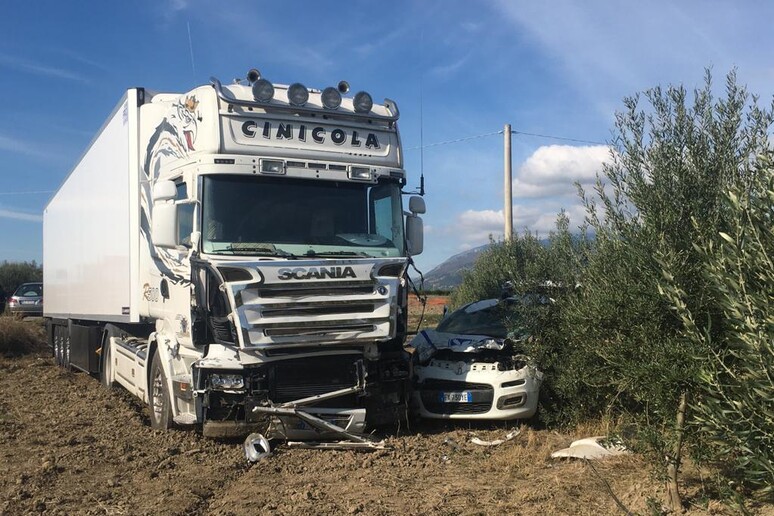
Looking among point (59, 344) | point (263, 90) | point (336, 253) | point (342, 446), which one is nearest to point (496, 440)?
point (342, 446)

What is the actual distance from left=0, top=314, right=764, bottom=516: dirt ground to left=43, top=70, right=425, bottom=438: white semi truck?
0.45 m

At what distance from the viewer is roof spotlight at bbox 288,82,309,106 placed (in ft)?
24.4

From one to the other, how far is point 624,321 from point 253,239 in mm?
3584

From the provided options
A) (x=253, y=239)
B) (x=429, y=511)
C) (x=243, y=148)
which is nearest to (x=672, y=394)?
(x=429, y=511)

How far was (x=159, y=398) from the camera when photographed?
803 centimetres

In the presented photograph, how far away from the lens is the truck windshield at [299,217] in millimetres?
6918

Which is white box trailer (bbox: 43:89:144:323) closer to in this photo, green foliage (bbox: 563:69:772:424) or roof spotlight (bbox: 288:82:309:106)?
roof spotlight (bbox: 288:82:309:106)

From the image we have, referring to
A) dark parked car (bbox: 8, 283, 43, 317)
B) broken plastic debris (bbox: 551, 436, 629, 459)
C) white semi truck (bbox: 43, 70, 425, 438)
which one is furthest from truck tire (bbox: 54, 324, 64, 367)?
dark parked car (bbox: 8, 283, 43, 317)

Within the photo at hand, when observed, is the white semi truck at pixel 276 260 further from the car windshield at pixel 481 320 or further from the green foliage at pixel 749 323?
the green foliage at pixel 749 323

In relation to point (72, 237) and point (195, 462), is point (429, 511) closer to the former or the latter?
point (195, 462)

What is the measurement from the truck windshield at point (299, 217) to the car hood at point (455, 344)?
1603mm

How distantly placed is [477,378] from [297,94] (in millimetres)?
3778

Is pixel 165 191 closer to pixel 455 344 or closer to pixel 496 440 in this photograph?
pixel 455 344

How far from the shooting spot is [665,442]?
4.97 meters
